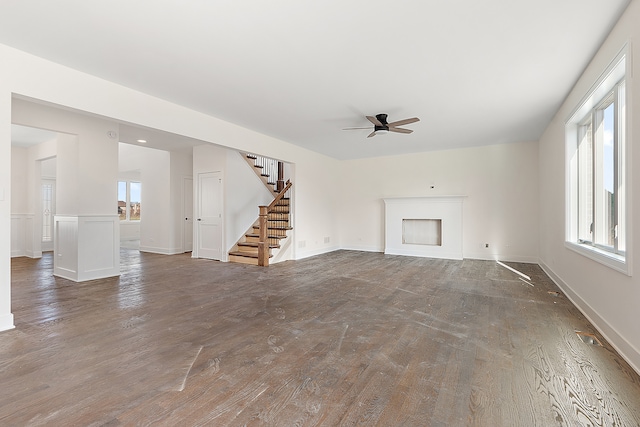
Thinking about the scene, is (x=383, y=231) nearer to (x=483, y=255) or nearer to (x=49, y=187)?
(x=483, y=255)

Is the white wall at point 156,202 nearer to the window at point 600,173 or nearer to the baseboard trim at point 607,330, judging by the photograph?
the baseboard trim at point 607,330

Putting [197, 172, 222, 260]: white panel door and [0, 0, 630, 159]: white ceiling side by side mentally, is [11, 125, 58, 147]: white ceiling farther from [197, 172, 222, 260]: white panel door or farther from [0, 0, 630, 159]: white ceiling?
[0, 0, 630, 159]: white ceiling

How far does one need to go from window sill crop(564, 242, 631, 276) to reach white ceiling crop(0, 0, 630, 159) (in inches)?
76.8

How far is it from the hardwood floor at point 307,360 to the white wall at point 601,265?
180 millimetres

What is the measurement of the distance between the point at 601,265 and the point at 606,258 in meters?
0.21

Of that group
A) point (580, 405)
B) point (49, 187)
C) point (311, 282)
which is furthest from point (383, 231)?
point (49, 187)

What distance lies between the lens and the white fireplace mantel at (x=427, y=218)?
7117 mm

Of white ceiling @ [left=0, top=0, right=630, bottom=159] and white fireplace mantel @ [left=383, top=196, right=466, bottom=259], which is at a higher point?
white ceiling @ [left=0, top=0, right=630, bottom=159]

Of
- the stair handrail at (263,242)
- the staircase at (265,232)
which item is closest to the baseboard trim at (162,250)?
the staircase at (265,232)

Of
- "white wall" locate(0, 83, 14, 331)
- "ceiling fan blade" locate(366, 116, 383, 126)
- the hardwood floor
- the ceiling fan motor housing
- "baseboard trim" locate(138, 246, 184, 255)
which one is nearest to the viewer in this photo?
the hardwood floor

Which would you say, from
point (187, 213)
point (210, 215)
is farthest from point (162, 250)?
point (210, 215)

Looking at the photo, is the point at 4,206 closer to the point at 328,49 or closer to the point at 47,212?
the point at 328,49

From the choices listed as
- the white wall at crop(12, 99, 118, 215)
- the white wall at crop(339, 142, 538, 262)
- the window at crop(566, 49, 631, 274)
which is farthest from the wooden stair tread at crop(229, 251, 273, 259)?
the window at crop(566, 49, 631, 274)

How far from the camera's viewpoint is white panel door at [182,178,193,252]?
8.32m
